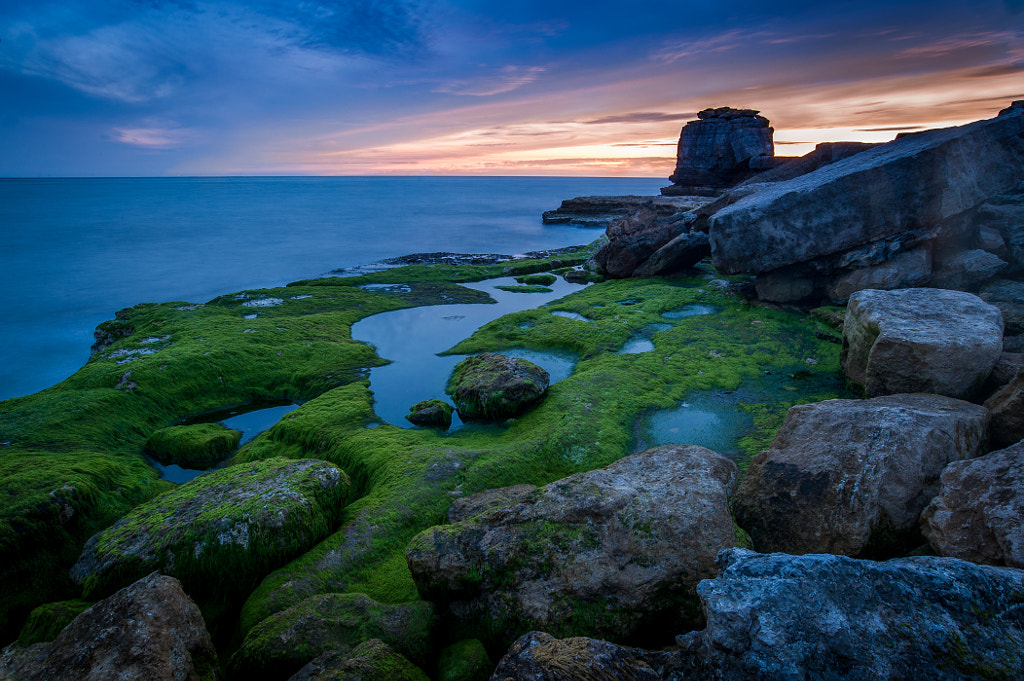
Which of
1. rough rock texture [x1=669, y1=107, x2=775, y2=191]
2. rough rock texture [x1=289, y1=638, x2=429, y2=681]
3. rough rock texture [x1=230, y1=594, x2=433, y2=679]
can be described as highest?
rough rock texture [x1=669, y1=107, x2=775, y2=191]

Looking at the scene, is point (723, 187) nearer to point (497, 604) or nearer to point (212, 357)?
point (212, 357)

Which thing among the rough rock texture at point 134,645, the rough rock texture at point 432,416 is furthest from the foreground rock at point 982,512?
the rough rock texture at point 432,416

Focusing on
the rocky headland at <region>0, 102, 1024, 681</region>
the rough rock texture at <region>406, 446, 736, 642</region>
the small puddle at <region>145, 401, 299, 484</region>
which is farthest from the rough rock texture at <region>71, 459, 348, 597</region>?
the small puddle at <region>145, 401, 299, 484</region>

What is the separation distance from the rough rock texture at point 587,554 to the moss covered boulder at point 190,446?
6.99 meters

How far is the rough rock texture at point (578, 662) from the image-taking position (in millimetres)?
3690

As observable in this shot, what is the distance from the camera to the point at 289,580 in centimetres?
652

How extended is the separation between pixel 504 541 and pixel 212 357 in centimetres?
1260

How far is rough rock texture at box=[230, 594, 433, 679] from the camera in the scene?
4926 millimetres

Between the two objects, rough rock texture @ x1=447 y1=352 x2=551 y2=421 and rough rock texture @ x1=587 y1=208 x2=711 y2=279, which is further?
rough rock texture @ x1=587 y1=208 x2=711 y2=279

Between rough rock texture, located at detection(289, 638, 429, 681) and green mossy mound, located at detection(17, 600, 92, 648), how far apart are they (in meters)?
4.03

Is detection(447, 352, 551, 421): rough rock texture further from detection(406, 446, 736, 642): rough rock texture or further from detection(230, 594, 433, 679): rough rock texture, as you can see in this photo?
detection(230, 594, 433, 679): rough rock texture

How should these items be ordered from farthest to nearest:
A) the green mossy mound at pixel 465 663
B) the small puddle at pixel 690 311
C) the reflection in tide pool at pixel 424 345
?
the small puddle at pixel 690 311 < the reflection in tide pool at pixel 424 345 < the green mossy mound at pixel 465 663

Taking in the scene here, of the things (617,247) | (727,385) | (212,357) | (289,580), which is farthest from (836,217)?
(212,357)

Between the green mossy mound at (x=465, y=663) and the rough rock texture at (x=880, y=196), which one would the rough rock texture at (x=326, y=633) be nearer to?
the green mossy mound at (x=465, y=663)
